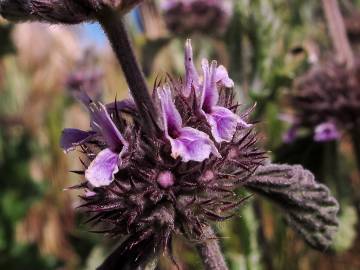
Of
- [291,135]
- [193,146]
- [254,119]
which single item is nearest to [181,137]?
[193,146]

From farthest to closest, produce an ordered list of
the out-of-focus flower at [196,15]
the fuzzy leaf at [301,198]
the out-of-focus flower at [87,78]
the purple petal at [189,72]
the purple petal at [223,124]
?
the out-of-focus flower at [87,78], the out-of-focus flower at [196,15], the fuzzy leaf at [301,198], the purple petal at [189,72], the purple petal at [223,124]

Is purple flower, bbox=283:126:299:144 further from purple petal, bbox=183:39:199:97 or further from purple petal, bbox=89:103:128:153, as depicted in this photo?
purple petal, bbox=89:103:128:153

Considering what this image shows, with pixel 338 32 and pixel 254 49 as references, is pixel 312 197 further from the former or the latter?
pixel 338 32

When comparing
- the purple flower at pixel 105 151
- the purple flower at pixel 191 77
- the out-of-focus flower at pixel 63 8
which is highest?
the out-of-focus flower at pixel 63 8

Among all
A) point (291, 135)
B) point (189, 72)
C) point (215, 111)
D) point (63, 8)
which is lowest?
point (291, 135)

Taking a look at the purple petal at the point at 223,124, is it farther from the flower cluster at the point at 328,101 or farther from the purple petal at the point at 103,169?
the flower cluster at the point at 328,101

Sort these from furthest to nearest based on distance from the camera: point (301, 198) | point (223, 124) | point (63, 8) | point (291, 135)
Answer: point (291, 135) → point (301, 198) → point (223, 124) → point (63, 8)

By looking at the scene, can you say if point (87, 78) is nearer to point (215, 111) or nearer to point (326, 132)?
point (326, 132)

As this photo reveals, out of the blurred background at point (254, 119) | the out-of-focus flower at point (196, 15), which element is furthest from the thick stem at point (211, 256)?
the out-of-focus flower at point (196, 15)
